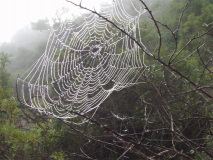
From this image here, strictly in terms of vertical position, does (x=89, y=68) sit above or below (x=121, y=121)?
above

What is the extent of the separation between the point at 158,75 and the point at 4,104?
2.49 meters

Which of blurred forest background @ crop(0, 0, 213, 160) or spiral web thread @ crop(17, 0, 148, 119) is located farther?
blurred forest background @ crop(0, 0, 213, 160)

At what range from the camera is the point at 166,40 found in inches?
331

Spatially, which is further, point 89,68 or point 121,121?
point 121,121

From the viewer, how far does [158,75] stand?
383 centimetres

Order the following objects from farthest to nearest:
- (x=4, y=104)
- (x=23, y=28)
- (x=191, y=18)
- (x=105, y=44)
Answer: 1. (x=23, y=28)
2. (x=191, y=18)
3. (x=105, y=44)
4. (x=4, y=104)

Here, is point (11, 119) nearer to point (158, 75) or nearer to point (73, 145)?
point (73, 145)

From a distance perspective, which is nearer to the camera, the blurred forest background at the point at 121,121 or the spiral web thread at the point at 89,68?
the spiral web thread at the point at 89,68

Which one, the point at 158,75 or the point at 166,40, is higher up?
the point at 166,40

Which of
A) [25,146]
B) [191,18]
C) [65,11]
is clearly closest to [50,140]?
[25,146]

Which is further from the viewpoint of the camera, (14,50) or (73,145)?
(14,50)

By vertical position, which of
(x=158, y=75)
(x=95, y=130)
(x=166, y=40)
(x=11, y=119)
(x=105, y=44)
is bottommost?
(x=95, y=130)

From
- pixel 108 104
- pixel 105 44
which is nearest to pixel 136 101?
pixel 108 104

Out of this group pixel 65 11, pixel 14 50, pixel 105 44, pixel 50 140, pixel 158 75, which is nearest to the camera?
pixel 50 140
